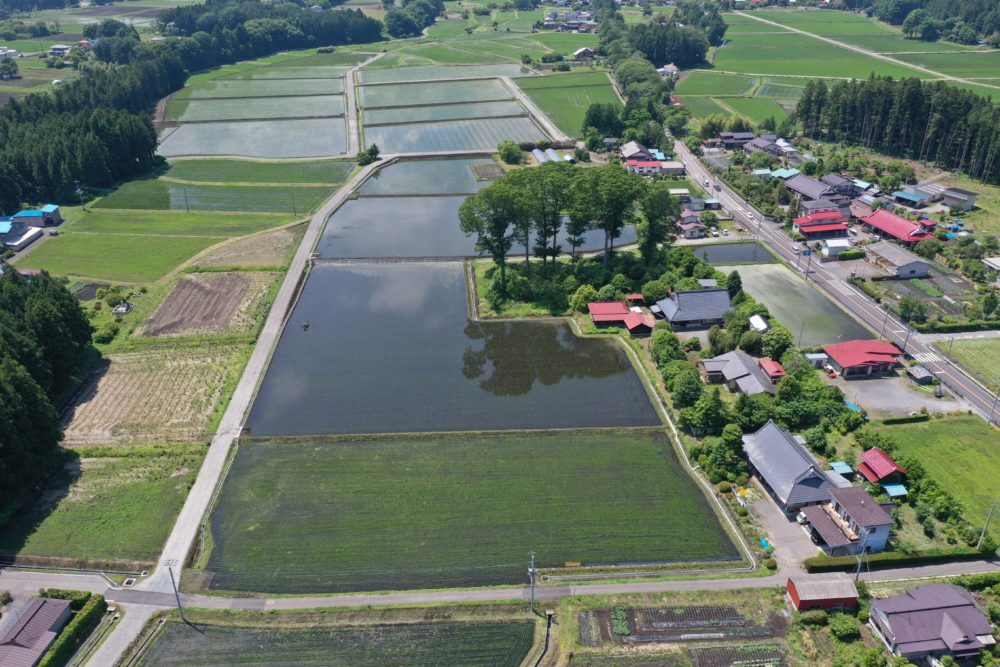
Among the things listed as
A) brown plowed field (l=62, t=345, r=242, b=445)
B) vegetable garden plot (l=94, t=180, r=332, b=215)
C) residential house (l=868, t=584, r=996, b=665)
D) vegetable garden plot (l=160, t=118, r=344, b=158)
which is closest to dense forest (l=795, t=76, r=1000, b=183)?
vegetable garden plot (l=160, t=118, r=344, b=158)

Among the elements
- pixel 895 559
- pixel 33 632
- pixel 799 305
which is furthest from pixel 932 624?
pixel 33 632

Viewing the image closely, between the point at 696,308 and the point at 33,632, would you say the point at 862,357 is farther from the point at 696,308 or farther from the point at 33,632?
the point at 33,632

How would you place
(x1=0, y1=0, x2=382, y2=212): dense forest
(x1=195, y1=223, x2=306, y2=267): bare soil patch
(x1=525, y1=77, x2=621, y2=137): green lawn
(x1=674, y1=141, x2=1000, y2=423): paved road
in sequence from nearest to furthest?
(x1=674, y1=141, x2=1000, y2=423): paved road, (x1=195, y1=223, x2=306, y2=267): bare soil patch, (x1=0, y1=0, x2=382, y2=212): dense forest, (x1=525, y1=77, x2=621, y2=137): green lawn

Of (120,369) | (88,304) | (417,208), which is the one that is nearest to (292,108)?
(417,208)

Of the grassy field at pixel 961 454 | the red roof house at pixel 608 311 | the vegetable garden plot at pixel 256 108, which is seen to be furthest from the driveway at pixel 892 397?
the vegetable garden plot at pixel 256 108

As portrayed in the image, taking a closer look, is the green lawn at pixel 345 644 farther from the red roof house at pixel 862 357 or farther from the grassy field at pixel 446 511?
the red roof house at pixel 862 357

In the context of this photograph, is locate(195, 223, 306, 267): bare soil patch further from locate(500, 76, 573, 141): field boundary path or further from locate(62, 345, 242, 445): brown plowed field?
locate(500, 76, 573, 141): field boundary path
